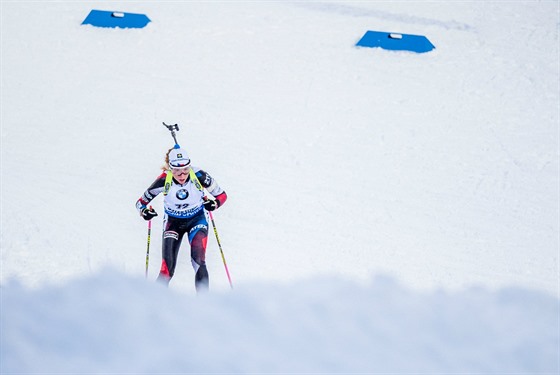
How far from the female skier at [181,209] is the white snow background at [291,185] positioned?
1.17 feet

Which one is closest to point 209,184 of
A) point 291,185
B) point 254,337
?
point 291,185

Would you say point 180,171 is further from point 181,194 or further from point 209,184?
point 209,184

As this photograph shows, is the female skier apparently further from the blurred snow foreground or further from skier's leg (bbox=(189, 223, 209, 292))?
the blurred snow foreground

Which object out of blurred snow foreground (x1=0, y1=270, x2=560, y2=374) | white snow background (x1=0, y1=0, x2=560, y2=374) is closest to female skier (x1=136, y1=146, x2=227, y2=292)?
white snow background (x1=0, y1=0, x2=560, y2=374)

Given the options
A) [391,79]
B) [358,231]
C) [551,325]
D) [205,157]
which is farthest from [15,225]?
[391,79]

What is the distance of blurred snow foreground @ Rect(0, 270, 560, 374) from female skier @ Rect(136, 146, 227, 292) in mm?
1137

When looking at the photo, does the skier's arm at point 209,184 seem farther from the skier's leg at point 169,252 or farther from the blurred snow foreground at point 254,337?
the blurred snow foreground at point 254,337

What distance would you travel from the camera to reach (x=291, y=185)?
859 cm

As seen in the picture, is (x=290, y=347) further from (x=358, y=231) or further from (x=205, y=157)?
(x=205, y=157)

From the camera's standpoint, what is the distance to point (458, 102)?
35.0 feet

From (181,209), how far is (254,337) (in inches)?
114

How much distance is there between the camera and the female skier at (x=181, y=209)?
655cm

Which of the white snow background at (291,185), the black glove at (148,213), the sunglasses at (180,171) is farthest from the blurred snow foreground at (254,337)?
the sunglasses at (180,171)

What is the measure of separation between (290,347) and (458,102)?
7.83 meters
